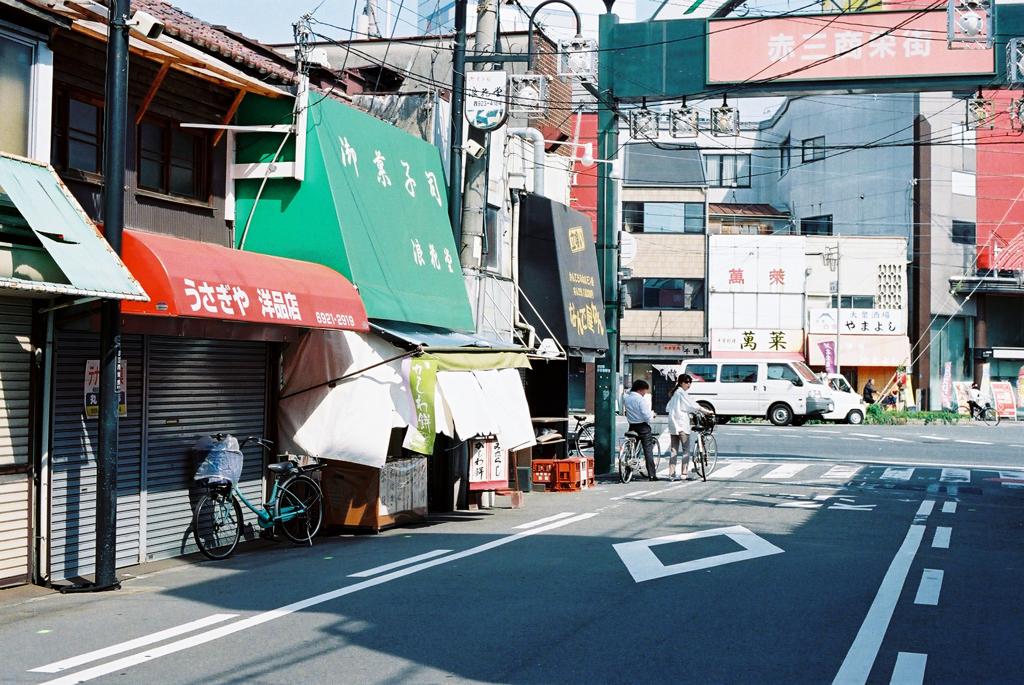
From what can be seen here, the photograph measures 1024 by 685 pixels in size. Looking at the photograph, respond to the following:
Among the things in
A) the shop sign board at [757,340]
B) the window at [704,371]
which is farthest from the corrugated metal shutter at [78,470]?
the shop sign board at [757,340]

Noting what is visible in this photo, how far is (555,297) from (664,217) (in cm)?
3542

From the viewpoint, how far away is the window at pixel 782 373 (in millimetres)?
41375

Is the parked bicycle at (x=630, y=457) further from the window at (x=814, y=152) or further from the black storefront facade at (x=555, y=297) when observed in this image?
the window at (x=814, y=152)

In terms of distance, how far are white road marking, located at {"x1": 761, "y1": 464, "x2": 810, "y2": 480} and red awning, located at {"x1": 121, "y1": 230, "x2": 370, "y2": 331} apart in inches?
454

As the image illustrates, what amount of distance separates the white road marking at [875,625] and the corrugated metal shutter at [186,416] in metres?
6.95

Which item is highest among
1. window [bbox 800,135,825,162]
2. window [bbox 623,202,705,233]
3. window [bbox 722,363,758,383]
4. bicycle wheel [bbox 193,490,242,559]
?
window [bbox 800,135,825,162]

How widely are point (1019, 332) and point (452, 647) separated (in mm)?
54643

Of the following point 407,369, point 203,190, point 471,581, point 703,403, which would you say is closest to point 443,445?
point 407,369

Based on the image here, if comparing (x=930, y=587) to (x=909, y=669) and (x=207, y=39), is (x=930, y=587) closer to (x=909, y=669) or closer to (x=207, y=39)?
(x=909, y=669)

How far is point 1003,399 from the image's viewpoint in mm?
44219

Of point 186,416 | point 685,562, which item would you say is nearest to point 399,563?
point 685,562

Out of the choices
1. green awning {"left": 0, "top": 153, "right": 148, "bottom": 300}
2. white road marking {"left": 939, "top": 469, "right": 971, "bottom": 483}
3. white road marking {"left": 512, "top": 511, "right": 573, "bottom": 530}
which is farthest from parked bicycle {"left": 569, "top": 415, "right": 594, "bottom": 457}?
green awning {"left": 0, "top": 153, "right": 148, "bottom": 300}

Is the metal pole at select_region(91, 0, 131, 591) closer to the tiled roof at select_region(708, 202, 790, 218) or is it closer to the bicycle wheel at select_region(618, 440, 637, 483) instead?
the bicycle wheel at select_region(618, 440, 637, 483)

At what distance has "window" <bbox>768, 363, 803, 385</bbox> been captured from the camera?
41375mm
